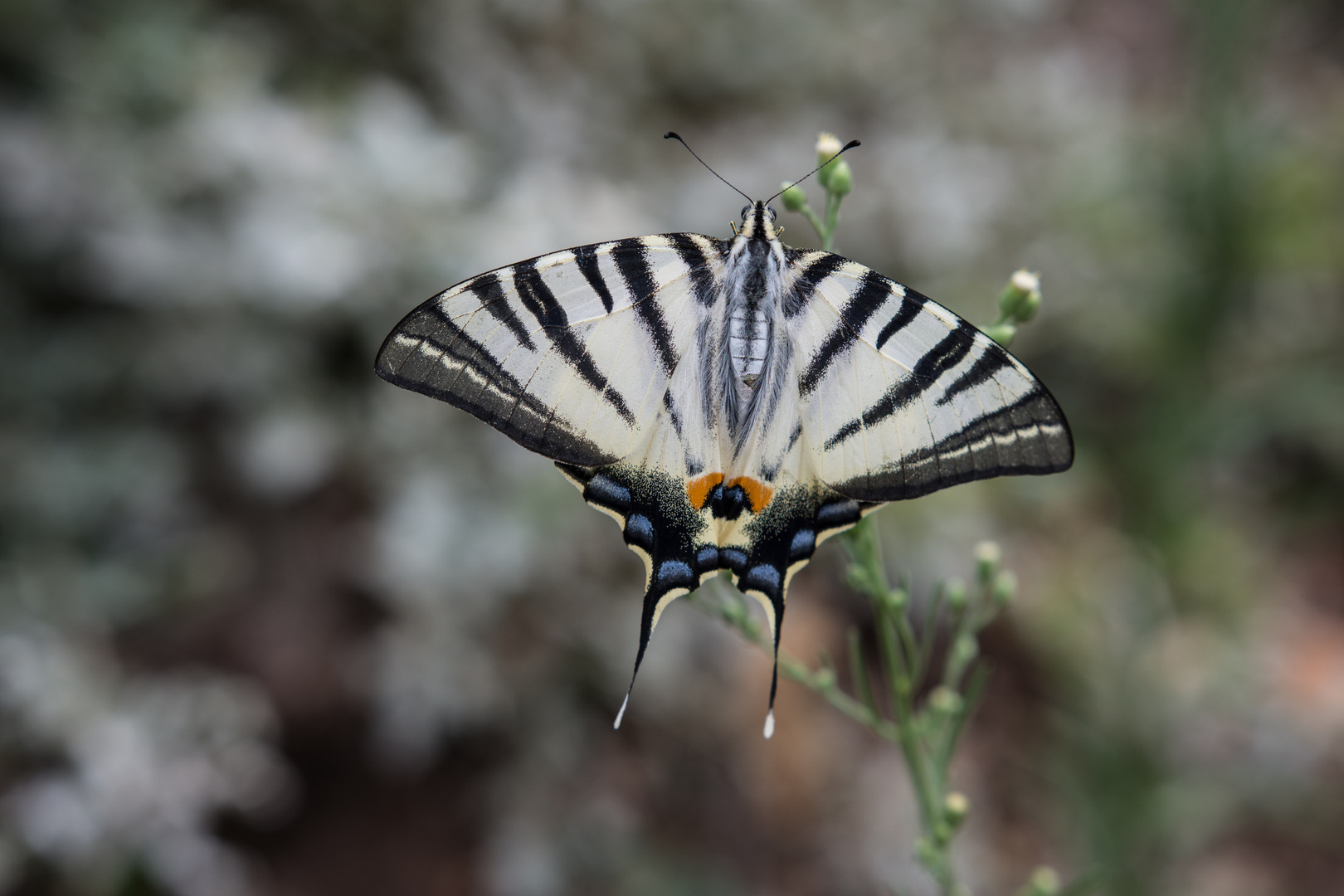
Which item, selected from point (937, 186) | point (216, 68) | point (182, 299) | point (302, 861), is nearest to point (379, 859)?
point (302, 861)

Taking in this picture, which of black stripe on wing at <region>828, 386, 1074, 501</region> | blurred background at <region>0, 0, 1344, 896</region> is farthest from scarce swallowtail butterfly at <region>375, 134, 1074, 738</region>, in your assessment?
blurred background at <region>0, 0, 1344, 896</region>

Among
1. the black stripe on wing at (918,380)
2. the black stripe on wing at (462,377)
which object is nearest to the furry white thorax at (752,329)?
the black stripe on wing at (918,380)

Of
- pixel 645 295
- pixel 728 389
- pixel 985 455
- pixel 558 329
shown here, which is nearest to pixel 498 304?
pixel 558 329

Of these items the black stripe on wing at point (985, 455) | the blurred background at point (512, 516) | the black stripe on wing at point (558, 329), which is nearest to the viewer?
the black stripe on wing at point (985, 455)

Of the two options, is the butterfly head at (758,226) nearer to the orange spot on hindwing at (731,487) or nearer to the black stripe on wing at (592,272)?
the black stripe on wing at (592,272)

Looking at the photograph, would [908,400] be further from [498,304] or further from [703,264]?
[498,304]

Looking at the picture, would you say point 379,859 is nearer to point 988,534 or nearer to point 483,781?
point 483,781
